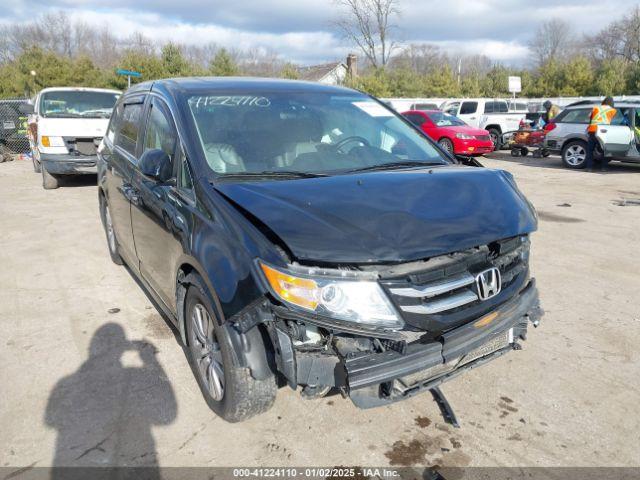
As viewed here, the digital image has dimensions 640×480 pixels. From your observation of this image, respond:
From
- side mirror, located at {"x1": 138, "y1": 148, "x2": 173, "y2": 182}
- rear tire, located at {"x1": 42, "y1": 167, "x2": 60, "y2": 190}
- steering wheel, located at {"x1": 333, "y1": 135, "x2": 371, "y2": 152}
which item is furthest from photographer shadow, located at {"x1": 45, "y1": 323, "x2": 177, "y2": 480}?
rear tire, located at {"x1": 42, "y1": 167, "x2": 60, "y2": 190}

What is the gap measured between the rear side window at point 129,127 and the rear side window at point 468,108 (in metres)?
17.9

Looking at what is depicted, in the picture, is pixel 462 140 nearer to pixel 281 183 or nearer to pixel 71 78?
pixel 281 183

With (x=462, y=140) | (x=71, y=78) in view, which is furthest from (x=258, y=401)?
(x=71, y=78)

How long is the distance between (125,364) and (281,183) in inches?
68.3

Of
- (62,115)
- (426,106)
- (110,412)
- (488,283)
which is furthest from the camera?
(426,106)

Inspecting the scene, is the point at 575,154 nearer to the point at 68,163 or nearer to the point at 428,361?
the point at 68,163

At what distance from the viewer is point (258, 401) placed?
101 inches

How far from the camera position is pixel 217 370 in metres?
2.72

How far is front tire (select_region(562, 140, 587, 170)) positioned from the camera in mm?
13312

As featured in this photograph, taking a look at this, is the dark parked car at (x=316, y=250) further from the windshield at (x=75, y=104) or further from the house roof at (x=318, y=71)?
the house roof at (x=318, y=71)

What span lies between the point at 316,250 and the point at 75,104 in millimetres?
9901

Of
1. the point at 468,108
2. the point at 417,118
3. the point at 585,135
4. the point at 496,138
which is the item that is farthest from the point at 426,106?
the point at 585,135

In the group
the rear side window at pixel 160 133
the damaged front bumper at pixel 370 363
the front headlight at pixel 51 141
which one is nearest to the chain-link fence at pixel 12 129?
the front headlight at pixel 51 141

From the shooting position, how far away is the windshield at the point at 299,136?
3.00m
